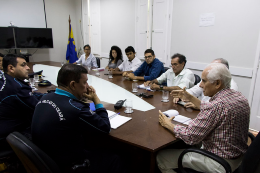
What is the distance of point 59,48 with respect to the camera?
23.3 feet

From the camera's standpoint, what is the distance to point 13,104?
1.55 meters

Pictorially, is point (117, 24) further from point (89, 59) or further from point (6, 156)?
point (6, 156)

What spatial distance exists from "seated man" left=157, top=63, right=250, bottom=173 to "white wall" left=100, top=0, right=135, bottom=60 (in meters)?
4.23

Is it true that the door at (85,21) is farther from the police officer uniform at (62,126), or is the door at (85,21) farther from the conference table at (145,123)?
the police officer uniform at (62,126)

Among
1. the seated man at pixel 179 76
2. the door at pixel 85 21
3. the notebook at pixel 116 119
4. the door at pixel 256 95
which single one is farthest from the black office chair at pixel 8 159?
the door at pixel 85 21

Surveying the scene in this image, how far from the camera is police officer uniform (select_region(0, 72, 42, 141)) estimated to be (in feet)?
5.00

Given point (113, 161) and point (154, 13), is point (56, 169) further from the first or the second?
point (154, 13)

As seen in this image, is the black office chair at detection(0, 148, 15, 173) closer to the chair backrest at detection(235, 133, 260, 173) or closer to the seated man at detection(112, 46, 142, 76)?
the chair backrest at detection(235, 133, 260, 173)

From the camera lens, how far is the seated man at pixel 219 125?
1148 millimetres

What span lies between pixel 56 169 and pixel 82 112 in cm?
34

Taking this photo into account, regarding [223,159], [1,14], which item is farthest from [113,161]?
[1,14]

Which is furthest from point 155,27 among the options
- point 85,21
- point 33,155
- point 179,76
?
point 33,155

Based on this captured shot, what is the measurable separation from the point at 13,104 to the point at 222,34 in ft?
10.8

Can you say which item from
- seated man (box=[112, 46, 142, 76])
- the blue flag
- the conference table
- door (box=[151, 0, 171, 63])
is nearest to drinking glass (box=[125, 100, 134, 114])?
the conference table
